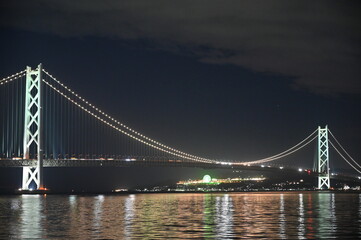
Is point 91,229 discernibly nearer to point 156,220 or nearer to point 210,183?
point 156,220

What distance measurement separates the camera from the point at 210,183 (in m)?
164

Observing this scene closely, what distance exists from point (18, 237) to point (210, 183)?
145 meters

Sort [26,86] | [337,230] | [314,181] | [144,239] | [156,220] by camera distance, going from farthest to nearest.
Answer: [314,181]
[26,86]
[156,220]
[337,230]
[144,239]

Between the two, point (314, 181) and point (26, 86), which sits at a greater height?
point (26, 86)

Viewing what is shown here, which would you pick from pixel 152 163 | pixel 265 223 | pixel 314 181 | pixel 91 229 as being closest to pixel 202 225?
pixel 265 223

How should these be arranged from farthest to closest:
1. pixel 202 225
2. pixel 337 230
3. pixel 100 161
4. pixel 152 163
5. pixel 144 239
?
pixel 152 163
pixel 100 161
pixel 202 225
pixel 337 230
pixel 144 239

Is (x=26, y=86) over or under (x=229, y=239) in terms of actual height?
over

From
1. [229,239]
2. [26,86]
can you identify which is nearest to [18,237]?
[229,239]

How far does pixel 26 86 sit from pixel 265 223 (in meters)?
46.5

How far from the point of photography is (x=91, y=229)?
73.2ft

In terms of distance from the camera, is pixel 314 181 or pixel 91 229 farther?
pixel 314 181

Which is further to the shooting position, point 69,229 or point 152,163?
point 152,163

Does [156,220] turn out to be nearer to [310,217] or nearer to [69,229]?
[69,229]

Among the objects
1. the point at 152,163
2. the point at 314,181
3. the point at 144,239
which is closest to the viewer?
the point at 144,239
